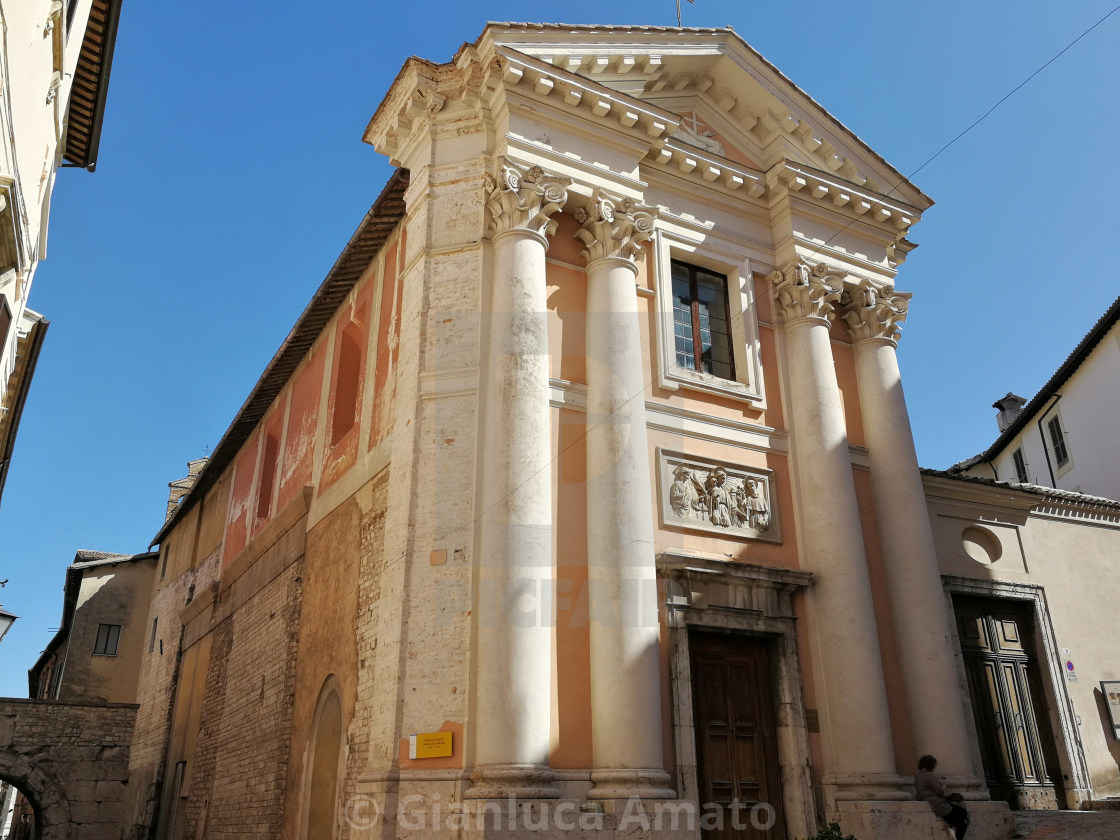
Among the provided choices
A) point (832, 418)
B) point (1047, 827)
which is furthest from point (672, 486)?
point (1047, 827)

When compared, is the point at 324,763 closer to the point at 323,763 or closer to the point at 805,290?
the point at 323,763

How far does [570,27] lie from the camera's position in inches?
416

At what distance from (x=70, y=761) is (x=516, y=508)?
60.2 feet

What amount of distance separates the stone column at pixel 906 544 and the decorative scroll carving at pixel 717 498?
161 cm

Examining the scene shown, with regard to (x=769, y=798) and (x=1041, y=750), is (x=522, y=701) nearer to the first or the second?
(x=769, y=798)

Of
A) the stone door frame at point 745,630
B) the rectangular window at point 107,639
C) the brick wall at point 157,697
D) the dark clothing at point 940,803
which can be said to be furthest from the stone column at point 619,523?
the rectangular window at point 107,639

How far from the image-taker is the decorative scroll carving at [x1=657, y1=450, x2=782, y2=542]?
9.88 metres

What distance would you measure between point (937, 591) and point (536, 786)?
5657 mm

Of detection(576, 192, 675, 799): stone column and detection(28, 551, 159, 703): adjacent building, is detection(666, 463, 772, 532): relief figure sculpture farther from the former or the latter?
detection(28, 551, 159, 703): adjacent building

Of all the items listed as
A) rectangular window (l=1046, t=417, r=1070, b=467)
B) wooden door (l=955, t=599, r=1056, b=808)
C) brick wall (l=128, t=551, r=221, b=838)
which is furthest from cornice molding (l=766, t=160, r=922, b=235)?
brick wall (l=128, t=551, r=221, b=838)

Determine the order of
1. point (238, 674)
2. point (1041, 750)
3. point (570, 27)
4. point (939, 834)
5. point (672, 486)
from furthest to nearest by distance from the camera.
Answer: point (238, 674) < point (1041, 750) < point (570, 27) < point (672, 486) < point (939, 834)

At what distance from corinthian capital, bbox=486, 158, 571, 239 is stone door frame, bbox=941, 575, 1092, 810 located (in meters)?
6.90

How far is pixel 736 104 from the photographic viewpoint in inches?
492

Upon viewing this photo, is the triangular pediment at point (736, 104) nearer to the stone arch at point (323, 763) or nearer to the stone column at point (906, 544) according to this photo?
the stone column at point (906, 544)
